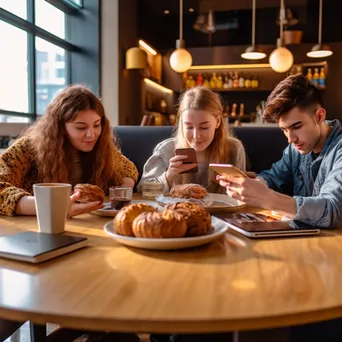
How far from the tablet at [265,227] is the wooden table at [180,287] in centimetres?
7

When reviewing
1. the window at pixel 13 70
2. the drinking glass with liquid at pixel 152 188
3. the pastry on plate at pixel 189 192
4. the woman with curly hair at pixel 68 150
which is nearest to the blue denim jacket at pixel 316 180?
the pastry on plate at pixel 189 192

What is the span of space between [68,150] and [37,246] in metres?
1.07

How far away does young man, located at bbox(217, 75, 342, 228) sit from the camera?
3.86ft

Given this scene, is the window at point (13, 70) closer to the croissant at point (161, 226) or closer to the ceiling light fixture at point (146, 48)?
the ceiling light fixture at point (146, 48)

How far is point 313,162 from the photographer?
1.65 m

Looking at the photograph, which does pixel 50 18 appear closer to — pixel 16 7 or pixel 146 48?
pixel 16 7

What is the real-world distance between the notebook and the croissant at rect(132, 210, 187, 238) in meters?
0.15

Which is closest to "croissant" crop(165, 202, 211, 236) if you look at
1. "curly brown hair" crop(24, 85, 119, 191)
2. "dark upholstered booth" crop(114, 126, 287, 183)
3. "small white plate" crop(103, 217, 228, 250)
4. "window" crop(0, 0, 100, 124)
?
"small white plate" crop(103, 217, 228, 250)

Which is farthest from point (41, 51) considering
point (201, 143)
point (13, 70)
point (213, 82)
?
point (201, 143)

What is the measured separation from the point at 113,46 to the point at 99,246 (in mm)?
5387

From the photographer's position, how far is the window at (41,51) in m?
4.34

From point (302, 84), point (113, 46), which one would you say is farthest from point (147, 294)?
point (113, 46)

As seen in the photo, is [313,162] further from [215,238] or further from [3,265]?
[3,265]

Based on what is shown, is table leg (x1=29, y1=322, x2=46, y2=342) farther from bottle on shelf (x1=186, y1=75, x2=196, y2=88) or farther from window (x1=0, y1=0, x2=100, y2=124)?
bottle on shelf (x1=186, y1=75, x2=196, y2=88)
